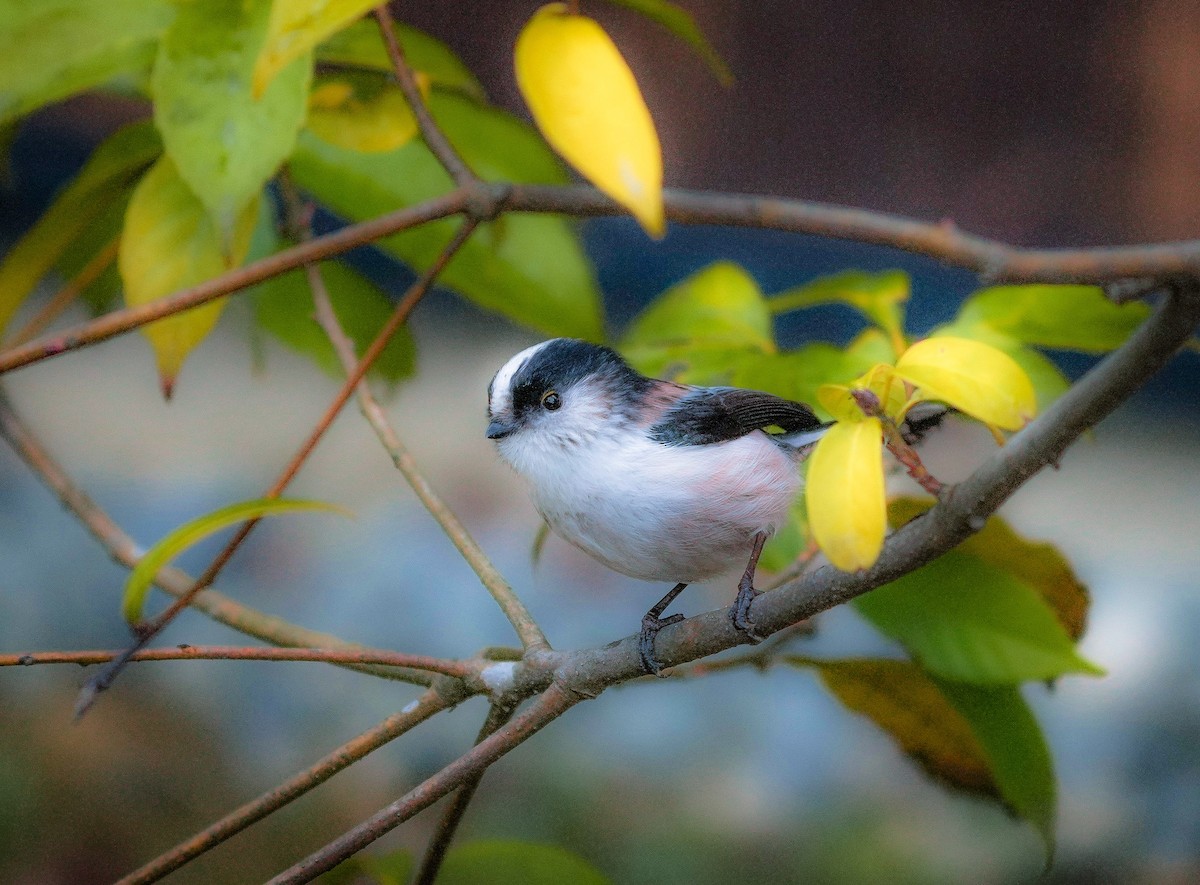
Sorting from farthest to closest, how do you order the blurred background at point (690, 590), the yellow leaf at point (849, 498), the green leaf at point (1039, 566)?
the blurred background at point (690, 590), the green leaf at point (1039, 566), the yellow leaf at point (849, 498)

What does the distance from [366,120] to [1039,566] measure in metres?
0.47

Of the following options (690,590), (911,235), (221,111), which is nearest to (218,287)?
(221,111)

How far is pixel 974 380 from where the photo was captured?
11.6 inches

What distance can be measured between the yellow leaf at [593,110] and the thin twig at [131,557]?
345 mm

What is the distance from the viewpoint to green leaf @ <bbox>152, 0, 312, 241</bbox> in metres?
0.41

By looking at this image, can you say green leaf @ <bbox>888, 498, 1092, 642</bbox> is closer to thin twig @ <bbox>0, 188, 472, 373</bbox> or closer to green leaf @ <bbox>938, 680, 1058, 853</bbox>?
green leaf @ <bbox>938, 680, 1058, 853</bbox>

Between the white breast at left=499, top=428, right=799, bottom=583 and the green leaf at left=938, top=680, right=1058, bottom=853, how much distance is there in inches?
6.7

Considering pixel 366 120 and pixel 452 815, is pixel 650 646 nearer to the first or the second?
pixel 452 815

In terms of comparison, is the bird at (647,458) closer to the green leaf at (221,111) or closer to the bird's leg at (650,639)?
the bird's leg at (650,639)

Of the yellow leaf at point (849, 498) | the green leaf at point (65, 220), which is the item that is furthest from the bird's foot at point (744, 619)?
the green leaf at point (65, 220)

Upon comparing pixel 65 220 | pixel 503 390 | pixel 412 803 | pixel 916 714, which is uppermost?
pixel 65 220

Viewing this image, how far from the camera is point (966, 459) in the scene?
977 mm

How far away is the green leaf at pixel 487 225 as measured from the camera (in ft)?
2.02

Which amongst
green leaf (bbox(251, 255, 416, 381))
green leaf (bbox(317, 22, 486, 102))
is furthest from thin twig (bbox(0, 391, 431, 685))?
green leaf (bbox(317, 22, 486, 102))
